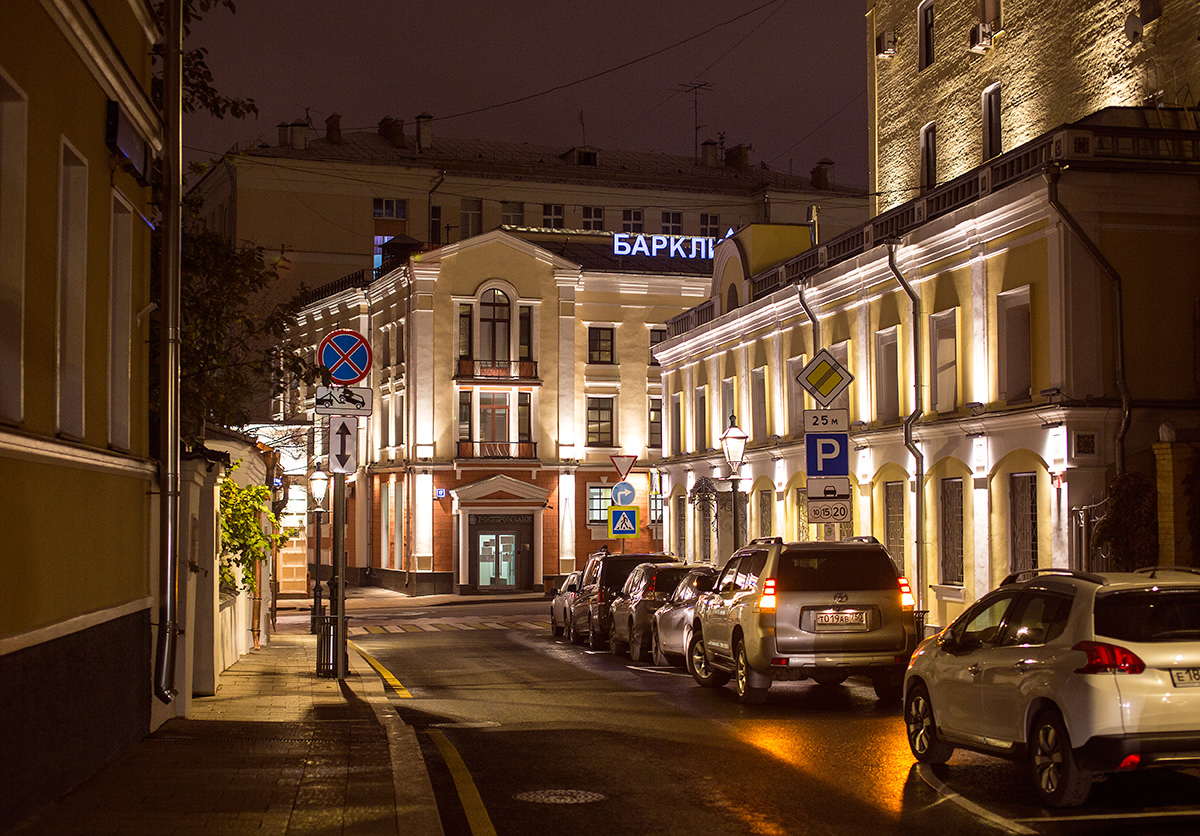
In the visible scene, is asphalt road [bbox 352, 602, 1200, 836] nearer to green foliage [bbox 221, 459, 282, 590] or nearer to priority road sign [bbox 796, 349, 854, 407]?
green foliage [bbox 221, 459, 282, 590]

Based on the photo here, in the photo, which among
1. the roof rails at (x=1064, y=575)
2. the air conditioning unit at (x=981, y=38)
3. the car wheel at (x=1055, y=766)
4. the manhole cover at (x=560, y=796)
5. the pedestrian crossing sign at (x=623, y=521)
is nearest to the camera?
the car wheel at (x=1055, y=766)

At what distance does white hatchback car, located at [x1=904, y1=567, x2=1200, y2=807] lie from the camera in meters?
8.87

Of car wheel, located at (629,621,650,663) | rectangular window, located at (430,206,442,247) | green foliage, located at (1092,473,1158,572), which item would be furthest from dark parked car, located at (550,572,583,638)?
rectangular window, located at (430,206,442,247)

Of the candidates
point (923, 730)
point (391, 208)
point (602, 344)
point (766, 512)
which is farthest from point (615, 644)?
point (391, 208)

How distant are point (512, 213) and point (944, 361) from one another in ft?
150

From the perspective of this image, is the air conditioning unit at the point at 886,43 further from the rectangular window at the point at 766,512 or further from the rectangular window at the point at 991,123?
the rectangular window at the point at 766,512

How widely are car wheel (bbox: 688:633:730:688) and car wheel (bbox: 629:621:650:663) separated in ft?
13.8

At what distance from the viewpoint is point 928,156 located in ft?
112

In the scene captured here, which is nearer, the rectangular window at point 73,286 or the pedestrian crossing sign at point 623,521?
the rectangular window at point 73,286

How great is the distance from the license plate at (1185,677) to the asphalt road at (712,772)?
86 centimetres

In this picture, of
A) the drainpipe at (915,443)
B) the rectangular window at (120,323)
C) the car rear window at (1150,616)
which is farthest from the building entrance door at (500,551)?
the car rear window at (1150,616)

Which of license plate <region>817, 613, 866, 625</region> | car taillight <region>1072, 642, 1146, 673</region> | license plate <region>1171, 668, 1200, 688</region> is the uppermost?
car taillight <region>1072, 642, 1146, 673</region>

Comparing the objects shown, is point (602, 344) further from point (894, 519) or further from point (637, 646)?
point (637, 646)

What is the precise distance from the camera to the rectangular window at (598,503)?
56750 mm
